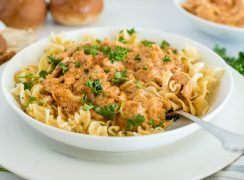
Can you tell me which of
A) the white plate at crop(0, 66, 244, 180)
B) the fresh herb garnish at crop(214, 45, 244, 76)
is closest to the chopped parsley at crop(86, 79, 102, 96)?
the white plate at crop(0, 66, 244, 180)

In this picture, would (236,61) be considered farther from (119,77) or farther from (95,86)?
(95,86)

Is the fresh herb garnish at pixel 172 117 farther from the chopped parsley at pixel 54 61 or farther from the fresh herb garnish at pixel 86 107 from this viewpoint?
the chopped parsley at pixel 54 61

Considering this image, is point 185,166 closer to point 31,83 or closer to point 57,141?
point 57,141

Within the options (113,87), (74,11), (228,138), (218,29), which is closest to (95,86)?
(113,87)

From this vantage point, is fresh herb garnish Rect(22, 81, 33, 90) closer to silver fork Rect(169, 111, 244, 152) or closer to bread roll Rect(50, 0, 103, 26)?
silver fork Rect(169, 111, 244, 152)

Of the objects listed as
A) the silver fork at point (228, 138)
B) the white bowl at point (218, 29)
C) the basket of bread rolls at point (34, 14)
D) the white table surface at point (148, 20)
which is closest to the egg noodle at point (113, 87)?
the silver fork at point (228, 138)

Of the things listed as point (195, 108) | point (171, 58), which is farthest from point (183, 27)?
point (195, 108)
